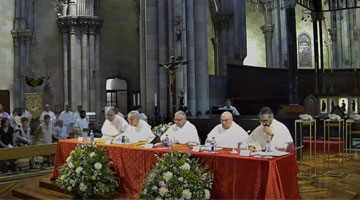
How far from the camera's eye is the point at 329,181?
6988 mm

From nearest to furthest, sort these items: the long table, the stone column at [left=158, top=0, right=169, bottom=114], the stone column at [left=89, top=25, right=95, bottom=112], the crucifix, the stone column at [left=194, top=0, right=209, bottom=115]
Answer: the long table
the crucifix
the stone column at [left=158, top=0, right=169, bottom=114]
the stone column at [left=194, top=0, right=209, bottom=115]
the stone column at [left=89, top=25, right=95, bottom=112]

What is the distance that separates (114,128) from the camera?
8227mm

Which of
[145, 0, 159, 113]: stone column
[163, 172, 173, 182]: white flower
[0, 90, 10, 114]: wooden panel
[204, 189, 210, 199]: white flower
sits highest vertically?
[145, 0, 159, 113]: stone column

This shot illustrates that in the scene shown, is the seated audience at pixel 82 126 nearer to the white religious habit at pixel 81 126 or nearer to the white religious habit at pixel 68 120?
the white religious habit at pixel 81 126

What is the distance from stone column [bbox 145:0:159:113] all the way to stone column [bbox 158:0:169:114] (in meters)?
0.20

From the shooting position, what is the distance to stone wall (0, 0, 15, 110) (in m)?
20.8

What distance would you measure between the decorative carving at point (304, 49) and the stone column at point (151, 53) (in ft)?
58.9

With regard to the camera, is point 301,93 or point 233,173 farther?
point 301,93

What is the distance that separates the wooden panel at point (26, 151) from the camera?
8.56m

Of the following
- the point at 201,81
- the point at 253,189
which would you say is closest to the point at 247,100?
the point at 201,81

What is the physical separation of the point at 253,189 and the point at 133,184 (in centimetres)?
217

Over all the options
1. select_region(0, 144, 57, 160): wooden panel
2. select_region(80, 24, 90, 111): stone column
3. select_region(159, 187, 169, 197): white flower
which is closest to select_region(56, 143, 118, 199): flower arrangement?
select_region(159, 187, 169, 197): white flower

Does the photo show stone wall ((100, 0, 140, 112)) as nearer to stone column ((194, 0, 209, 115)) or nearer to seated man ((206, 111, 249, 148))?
stone column ((194, 0, 209, 115))

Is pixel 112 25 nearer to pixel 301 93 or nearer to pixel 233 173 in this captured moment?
pixel 301 93
